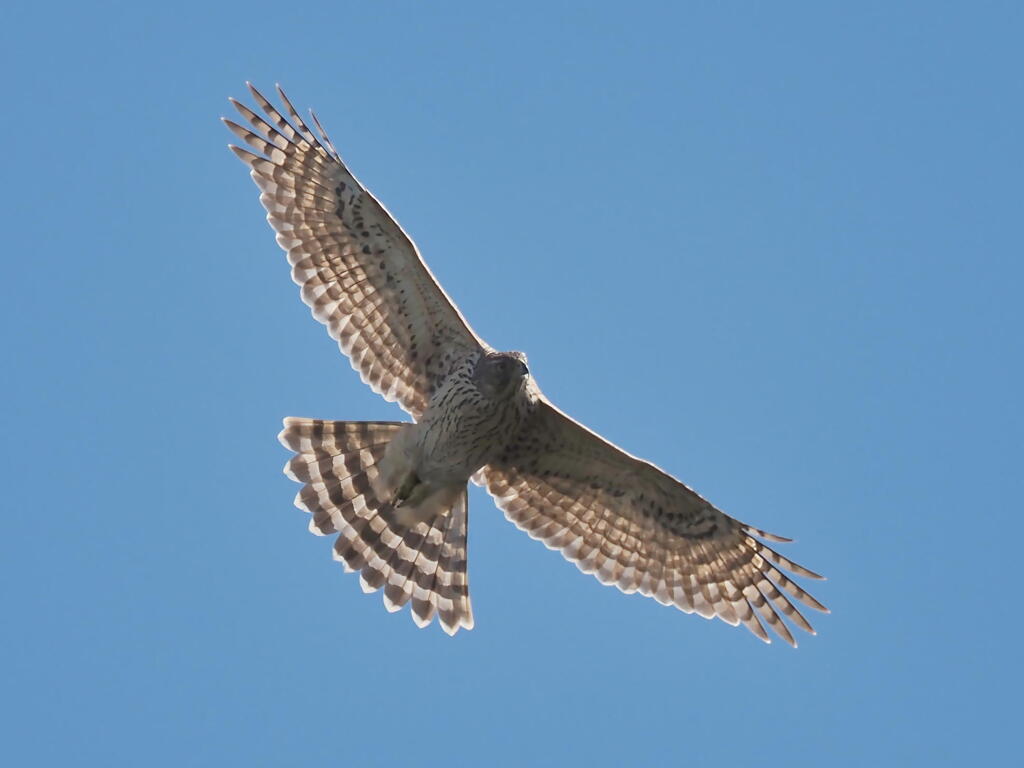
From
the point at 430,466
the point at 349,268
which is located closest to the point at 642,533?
the point at 430,466

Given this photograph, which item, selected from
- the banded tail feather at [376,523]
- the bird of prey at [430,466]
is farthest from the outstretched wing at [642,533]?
the banded tail feather at [376,523]

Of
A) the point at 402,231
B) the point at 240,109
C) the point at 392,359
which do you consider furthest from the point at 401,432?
the point at 240,109

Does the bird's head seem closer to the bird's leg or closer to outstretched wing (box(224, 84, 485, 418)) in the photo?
outstretched wing (box(224, 84, 485, 418))

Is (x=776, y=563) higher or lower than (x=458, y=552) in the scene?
higher

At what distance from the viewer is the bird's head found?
47.0 feet

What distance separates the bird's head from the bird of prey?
0.24 metres

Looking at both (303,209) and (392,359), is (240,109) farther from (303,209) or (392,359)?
(392,359)

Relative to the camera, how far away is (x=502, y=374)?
1434 cm

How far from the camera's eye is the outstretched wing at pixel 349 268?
15.0 meters

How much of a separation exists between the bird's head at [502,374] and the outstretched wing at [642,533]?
0.84 meters

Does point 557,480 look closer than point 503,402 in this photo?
No

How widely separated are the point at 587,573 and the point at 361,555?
1.84 metres

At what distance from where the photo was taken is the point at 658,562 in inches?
611

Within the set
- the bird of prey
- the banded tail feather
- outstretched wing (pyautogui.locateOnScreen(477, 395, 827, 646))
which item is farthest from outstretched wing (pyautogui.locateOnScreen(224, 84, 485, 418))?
outstretched wing (pyautogui.locateOnScreen(477, 395, 827, 646))
